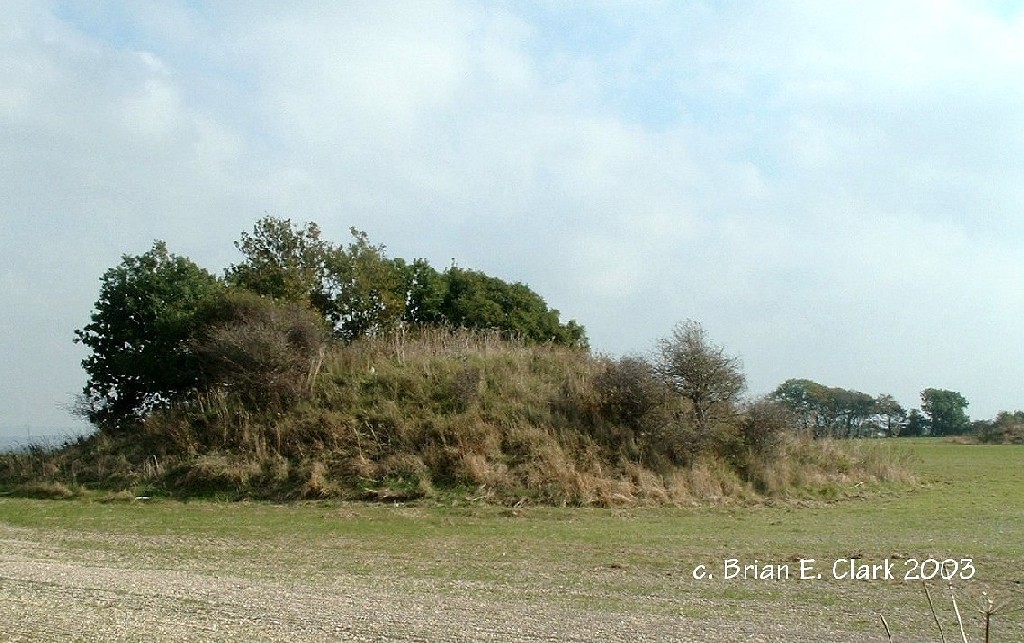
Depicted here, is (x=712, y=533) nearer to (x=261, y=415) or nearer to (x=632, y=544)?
(x=632, y=544)

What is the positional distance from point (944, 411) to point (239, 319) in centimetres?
7649

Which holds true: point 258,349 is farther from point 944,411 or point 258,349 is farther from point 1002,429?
point 944,411

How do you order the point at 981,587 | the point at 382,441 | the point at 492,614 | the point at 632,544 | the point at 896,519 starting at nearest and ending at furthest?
the point at 492,614 < the point at 981,587 < the point at 632,544 < the point at 896,519 < the point at 382,441

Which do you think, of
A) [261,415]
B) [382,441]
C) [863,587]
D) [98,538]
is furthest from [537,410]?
[863,587]

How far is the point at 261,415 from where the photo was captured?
23.7m

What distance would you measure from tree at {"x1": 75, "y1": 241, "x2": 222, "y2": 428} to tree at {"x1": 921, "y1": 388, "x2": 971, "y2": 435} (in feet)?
236

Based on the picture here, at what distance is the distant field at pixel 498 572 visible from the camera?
7.54m

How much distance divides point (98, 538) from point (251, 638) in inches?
328

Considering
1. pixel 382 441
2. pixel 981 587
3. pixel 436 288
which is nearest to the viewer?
pixel 981 587

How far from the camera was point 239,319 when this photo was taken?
82.4ft

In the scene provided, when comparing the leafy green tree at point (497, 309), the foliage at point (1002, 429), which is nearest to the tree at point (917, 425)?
the foliage at point (1002, 429)

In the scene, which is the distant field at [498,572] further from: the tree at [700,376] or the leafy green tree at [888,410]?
the leafy green tree at [888,410]

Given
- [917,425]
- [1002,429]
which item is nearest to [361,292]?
[1002,429]

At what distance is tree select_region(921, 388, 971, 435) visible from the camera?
78500 millimetres
